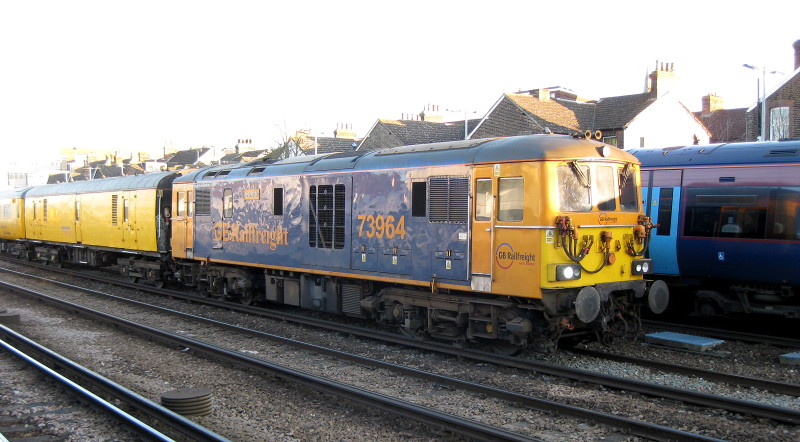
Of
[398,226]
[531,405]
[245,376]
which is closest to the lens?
[531,405]

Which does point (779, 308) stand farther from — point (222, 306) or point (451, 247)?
point (222, 306)

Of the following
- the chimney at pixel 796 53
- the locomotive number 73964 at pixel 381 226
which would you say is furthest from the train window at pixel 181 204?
the chimney at pixel 796 53

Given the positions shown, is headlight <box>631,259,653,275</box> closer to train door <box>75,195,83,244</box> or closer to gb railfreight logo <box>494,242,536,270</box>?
gb railfreight logo <box>494,242,536,270</box>

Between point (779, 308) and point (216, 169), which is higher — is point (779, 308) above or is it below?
below

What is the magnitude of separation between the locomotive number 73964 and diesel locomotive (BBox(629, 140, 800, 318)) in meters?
5.52

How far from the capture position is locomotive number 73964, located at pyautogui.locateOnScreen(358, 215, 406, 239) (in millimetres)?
11266

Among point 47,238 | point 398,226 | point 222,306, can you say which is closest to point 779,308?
point 398,226

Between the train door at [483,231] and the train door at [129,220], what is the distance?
13852 millimetres

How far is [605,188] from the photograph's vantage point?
33.0ft

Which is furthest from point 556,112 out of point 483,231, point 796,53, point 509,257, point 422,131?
point 509,257

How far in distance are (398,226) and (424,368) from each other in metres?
2.65

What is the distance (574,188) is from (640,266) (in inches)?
75.4

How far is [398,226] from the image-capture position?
11.3 m

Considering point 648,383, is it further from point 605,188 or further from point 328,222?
point 328,222
